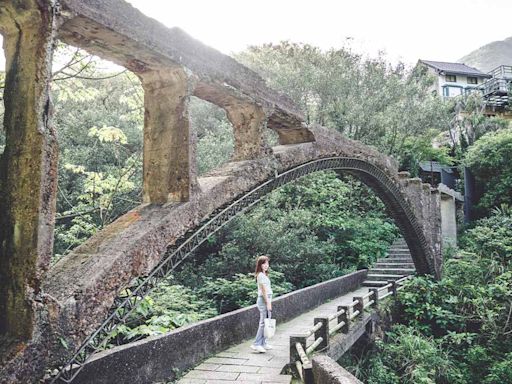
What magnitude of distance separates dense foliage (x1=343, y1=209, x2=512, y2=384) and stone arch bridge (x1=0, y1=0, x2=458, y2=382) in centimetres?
568

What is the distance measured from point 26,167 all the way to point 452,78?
39977 millimetres

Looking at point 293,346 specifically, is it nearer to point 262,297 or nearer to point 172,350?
point 262,297

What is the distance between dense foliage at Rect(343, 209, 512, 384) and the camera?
9422mm

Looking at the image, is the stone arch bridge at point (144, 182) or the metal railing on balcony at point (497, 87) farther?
the metal railing on balcony at point (497, 87)

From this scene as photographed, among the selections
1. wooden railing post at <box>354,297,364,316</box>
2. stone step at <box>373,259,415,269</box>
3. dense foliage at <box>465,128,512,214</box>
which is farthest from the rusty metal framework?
dense foliage at <box>465,128,512,214</box>

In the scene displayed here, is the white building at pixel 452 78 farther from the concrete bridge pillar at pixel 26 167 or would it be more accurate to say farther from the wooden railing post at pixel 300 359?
the concrete bridge pillar at pixel 26 167

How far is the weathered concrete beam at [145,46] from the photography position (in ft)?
11.7

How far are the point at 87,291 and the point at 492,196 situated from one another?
20184mm

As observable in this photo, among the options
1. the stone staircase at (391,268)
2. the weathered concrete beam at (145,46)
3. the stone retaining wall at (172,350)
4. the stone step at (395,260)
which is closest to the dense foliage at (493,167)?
the stone staircase at (391,268)

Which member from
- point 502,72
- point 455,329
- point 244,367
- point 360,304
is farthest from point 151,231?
point 502,72

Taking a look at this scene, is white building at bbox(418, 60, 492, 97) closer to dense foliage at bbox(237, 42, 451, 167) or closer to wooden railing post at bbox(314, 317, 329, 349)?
dense foliage at bbox(237, 42, 451, 167)

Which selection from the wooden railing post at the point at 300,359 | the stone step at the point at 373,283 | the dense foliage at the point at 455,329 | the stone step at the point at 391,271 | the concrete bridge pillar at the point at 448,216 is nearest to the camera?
the wooden railing post at the point at 300,359

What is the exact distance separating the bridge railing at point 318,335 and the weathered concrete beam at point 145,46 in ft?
10.3

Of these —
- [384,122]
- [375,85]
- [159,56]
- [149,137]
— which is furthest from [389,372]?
[375,85]
